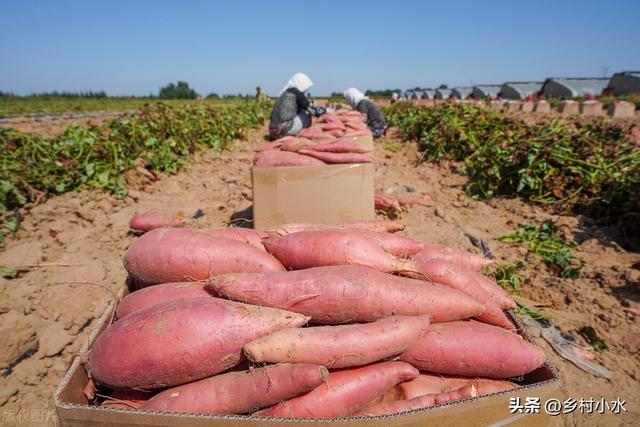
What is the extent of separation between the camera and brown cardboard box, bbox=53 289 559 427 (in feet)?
3.58

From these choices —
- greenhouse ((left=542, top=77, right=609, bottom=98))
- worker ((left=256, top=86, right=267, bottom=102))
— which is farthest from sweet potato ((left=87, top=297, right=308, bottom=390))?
greenhouse ((left=542, top=77, right=609, bottom=98))

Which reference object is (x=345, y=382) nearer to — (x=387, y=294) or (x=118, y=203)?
(x=387, y=294)

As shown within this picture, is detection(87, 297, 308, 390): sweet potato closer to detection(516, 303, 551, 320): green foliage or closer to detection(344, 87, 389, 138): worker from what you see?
detection(516, 303, 551, 320): green foliage

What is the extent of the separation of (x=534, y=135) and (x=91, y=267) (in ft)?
20.2

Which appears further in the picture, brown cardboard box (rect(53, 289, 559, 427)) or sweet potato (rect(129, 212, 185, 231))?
sweet potato (rect(129, 212, 185, 231))

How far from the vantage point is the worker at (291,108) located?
21.7ft

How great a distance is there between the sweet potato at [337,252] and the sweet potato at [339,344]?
347 millimetres

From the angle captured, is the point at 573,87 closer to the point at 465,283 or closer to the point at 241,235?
the point at 465,283

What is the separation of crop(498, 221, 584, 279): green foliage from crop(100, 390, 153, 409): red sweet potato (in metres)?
3.18

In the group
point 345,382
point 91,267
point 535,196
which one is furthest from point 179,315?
point 535,196

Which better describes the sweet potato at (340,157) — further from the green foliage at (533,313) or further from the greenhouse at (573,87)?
the greenhouse at (573,87)

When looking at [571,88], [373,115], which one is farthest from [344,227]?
[571,88]

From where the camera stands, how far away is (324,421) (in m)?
1.09

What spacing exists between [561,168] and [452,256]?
3.59 meters
